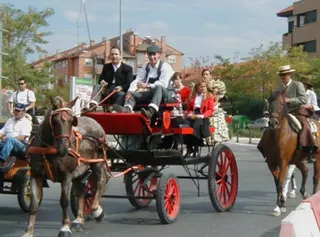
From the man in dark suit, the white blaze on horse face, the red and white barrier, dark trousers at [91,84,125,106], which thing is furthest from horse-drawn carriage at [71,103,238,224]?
the red and white barrier

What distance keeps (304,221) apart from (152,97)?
4.14m

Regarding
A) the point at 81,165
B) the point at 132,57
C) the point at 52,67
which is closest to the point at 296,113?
the point at 81,165

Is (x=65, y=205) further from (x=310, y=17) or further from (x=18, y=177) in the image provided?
(x=310, y=17)

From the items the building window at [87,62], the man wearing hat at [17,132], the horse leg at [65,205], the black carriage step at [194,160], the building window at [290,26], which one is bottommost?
the horse leg at [65,205]

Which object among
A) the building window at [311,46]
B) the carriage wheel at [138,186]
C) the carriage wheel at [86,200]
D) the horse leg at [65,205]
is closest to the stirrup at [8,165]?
the carriage wheel at [86,200]

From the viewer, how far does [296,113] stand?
474 inches

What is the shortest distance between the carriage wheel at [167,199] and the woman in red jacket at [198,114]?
1.02 meters

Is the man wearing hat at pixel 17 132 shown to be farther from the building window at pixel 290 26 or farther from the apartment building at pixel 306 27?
the building window at pixel 290 26

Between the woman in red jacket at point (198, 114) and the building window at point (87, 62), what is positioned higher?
the building window at point (87, 62)

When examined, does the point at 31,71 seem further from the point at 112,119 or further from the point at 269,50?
the point at 112,119

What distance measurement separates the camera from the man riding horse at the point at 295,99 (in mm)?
11352

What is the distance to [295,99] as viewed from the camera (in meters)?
Answer: 11.3

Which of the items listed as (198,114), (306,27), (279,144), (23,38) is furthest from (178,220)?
(306,27)

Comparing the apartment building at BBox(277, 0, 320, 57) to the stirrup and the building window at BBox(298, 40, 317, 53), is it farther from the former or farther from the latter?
the stirrup
